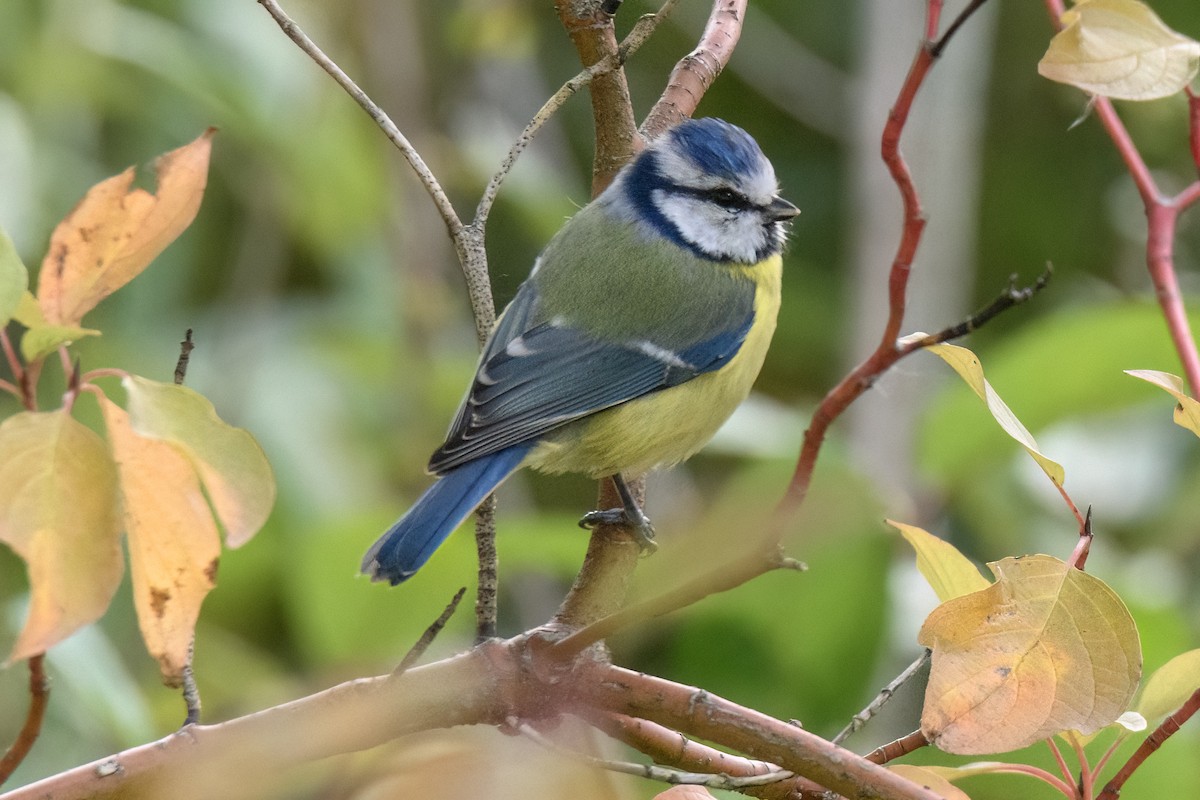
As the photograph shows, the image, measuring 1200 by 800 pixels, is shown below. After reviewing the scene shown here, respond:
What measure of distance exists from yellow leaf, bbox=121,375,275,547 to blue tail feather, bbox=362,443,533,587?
1.39ft

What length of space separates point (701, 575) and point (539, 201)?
1665mm

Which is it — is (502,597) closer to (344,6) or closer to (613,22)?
(344,6)

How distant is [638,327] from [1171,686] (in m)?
0.82

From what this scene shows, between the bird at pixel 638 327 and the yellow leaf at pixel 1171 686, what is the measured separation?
576 mm

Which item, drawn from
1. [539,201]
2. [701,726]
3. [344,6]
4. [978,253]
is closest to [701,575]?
[701,726]

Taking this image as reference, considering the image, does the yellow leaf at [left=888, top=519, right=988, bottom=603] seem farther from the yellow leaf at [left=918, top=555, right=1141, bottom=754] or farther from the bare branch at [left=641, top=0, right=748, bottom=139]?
the bare branch at [left=641, top=0, right=748, bottom=139]

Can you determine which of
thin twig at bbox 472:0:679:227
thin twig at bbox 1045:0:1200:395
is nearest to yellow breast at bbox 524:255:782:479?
thin twig at bbox 472:0:679:227

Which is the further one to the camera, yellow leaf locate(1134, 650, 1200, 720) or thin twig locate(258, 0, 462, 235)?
thin twig locate(258, 0, 462, 235)

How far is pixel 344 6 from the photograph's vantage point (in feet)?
8.64

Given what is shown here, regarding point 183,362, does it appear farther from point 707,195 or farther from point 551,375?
point 707,195

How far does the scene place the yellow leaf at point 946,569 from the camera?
0.66m

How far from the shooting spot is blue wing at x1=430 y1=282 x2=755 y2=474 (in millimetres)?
1283

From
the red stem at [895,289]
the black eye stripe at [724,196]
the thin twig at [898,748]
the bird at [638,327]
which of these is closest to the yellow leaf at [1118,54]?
the red stem at [895,289]

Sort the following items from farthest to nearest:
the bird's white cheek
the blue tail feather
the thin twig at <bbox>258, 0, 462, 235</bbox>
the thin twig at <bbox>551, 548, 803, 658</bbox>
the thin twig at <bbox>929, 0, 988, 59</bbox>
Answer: the bird's white cheek < the blue tail feather < the thin twig at <bbox>258, 0, 462, 235</bbox> < the thin twig at <bbox>929, 0, 988, 59</bbox> < the thin twig at <bbox>551, 548, 803, 658</bbox>
